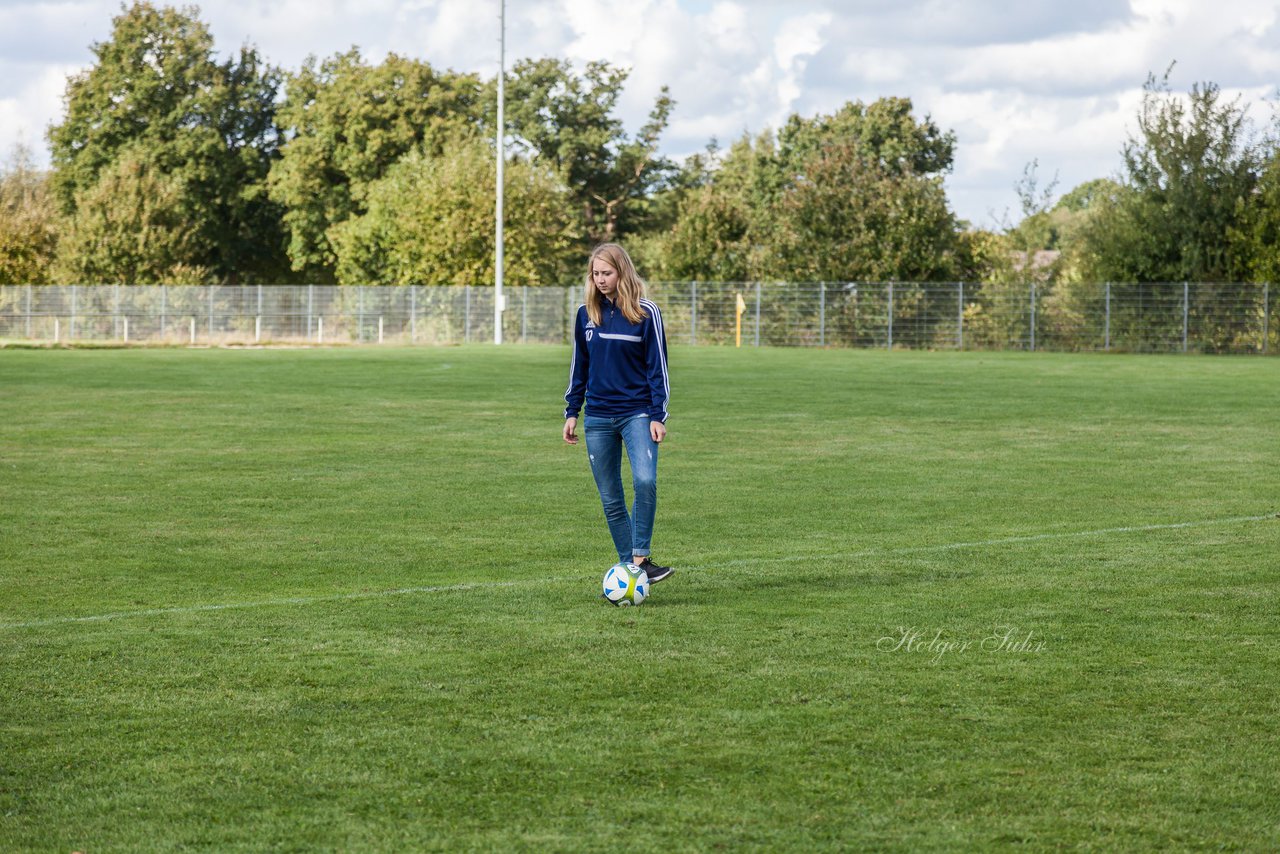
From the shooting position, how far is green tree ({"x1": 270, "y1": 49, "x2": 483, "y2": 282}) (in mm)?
69438

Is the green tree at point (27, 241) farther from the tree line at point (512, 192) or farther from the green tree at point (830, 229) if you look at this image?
the green tree at point (830, 229)

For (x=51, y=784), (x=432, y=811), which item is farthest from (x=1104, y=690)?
(x=51, y=784)

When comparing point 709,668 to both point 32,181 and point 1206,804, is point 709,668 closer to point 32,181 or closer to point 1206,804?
point 1206,804

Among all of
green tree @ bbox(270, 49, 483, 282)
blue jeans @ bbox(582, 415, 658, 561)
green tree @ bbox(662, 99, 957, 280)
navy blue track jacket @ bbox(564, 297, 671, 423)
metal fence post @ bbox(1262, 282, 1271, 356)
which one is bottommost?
blue jeans @ bbox(582, 415, 658, 561)

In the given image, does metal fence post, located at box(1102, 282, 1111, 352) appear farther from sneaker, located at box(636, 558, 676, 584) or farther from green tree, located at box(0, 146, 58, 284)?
green tree, located at box(0, 146, 58, 284)

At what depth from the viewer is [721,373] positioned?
32094mm

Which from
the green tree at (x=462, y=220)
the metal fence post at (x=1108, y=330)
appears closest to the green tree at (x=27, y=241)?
the green tree at (x=462, y=220)

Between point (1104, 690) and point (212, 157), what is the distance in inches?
2880

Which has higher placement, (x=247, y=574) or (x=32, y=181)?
(x=32, y=181)

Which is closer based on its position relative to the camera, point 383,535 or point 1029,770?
point 1029,770

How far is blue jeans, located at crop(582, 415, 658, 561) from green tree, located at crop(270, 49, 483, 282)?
60455 millimetres

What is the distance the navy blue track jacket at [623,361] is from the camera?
8.21 m

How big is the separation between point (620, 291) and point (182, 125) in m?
71.9

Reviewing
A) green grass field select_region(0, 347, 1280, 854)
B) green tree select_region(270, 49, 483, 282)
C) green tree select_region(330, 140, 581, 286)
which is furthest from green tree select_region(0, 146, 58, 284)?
green grass field select_region(0, 347, 1280, 854)
